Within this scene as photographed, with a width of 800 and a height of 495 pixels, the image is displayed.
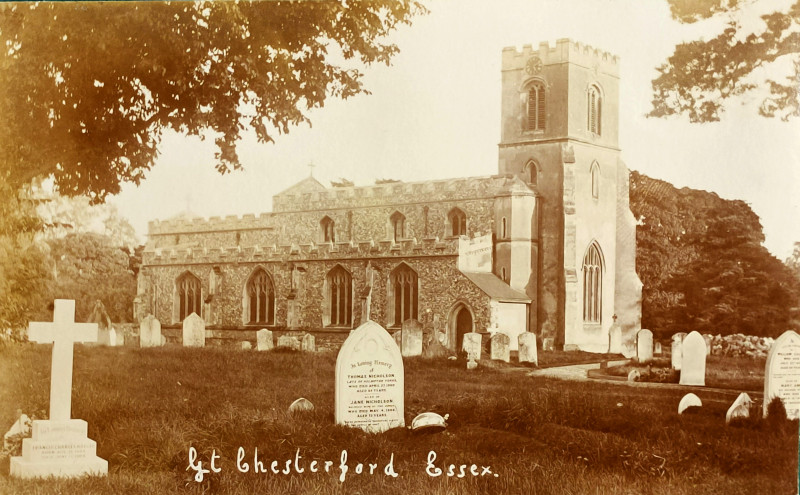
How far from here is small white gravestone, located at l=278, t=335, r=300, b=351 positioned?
7754 mm

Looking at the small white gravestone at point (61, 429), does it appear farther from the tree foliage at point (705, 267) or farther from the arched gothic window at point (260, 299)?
the tree foliage at point (705, 267)

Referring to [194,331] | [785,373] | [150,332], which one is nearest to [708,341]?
[785,373]

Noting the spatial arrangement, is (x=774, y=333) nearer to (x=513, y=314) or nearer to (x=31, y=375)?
(x=513, y=314)

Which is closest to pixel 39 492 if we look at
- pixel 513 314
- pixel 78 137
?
pixel 78 137

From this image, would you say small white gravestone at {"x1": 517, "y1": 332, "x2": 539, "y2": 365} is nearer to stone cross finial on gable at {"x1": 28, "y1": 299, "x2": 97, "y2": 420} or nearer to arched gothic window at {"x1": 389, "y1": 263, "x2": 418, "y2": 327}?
arched gothic window at {"x1": 389, "y1": 263, "x2": 418, "y2": 327}

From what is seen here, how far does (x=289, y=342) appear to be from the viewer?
7785mm

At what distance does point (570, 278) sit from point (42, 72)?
5.20m

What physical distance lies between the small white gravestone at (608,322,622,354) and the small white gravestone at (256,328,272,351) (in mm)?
3396

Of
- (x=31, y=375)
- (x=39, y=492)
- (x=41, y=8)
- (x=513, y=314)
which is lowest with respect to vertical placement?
(x=39, y=492)

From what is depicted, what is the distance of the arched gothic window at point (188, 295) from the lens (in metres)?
8.07

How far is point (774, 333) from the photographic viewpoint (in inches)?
319

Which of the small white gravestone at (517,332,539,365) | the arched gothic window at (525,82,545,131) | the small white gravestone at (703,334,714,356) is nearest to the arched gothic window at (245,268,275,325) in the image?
the small white gravestone at (517,332,539,365)

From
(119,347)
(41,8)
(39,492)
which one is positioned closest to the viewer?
(39,492)

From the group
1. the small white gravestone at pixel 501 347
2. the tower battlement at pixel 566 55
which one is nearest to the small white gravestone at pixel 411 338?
the small white gravestone at pixel 501 347
